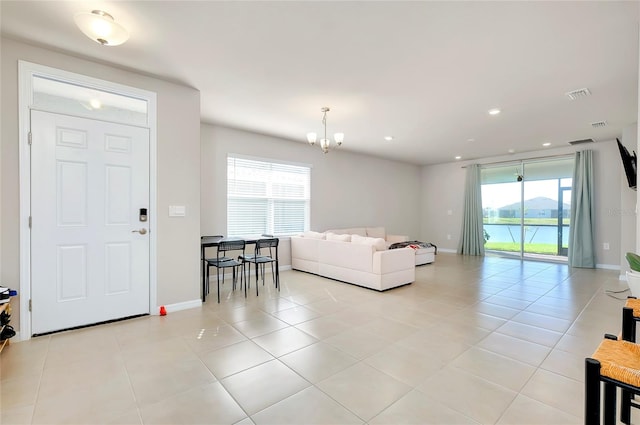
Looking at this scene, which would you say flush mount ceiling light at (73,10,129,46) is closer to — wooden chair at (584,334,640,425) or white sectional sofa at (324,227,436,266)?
wooden chair at (584,334,640,425)

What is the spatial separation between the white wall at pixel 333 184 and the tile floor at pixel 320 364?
2231 mm

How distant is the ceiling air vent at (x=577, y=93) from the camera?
145 inches

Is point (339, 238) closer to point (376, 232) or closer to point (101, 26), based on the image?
point (376, 232)

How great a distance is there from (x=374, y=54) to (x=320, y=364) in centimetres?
290

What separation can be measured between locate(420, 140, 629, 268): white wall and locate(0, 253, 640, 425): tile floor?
10.8 feet

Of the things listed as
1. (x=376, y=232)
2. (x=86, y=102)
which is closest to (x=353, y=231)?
(x=376, y=232)

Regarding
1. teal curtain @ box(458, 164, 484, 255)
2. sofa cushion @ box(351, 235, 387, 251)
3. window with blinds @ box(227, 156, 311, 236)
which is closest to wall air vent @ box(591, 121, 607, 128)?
teal curtain @ box(458, 164, 484, 255)

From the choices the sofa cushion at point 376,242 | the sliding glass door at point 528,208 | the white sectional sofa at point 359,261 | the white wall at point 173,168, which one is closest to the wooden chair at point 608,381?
the white sectional sofa at point 359,261

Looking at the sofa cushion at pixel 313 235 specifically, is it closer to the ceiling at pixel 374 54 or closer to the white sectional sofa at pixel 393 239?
the white sectional sofa at pixel 393 239

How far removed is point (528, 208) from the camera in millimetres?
7566

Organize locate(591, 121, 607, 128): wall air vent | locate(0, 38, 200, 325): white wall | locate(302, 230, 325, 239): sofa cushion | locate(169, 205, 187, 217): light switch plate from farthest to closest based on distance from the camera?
locate(302, 230, 325, 239): sofa cushion, locate(591, 121, 607, 128): wall air vent, locate(169, 205, 187, 217): light switch plate, locate(0, 38, 200, 325): white wall

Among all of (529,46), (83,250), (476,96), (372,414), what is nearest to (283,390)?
(372,414)

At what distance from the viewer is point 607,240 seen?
6.38m

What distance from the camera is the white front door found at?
2.85m
